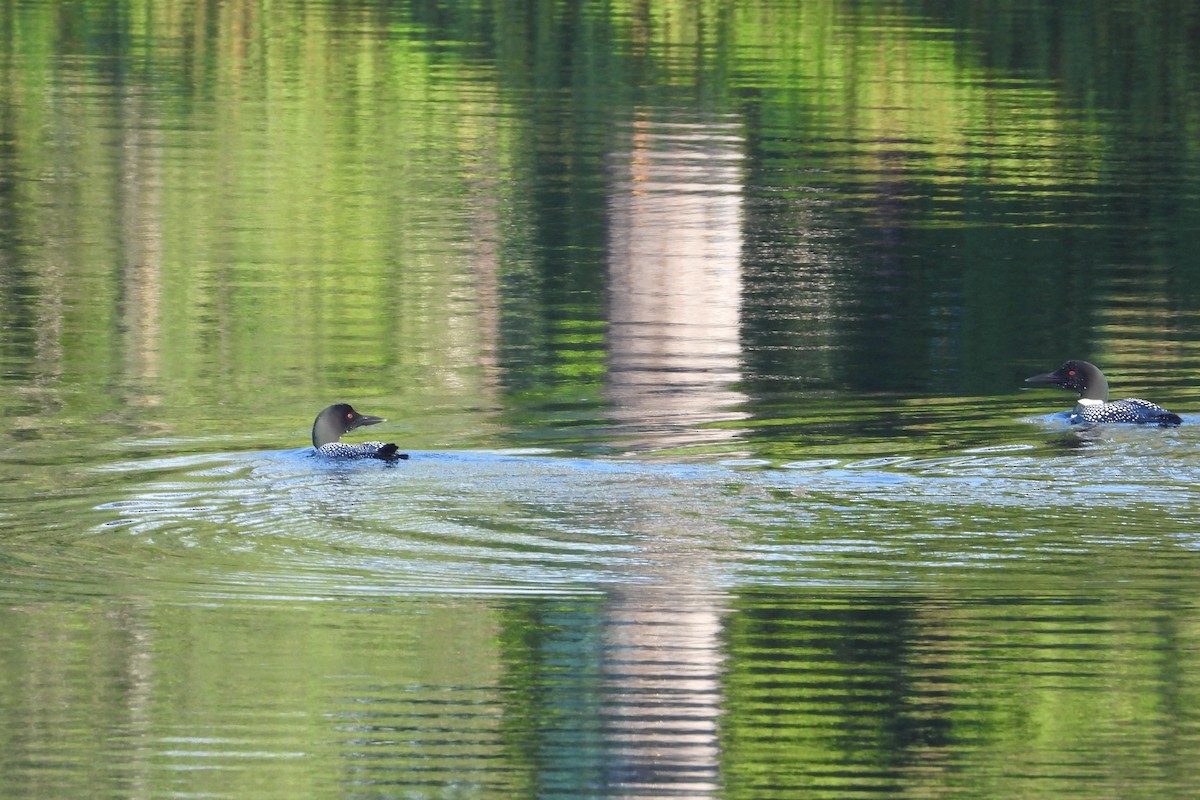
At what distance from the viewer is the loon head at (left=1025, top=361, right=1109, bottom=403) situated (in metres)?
17.2

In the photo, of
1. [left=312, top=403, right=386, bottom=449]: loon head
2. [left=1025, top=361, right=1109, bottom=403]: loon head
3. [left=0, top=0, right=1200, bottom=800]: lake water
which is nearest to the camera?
[left=0, top=0, right=1200, bottom=800]: lake water

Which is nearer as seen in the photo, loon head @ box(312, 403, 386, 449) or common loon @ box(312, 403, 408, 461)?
common loon @ box(312, 403, 408, 461)

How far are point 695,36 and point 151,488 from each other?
39550 mm

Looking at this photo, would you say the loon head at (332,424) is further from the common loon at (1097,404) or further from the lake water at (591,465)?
the common loon at (1097,404)

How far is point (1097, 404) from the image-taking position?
16750mm

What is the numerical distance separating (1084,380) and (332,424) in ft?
16.3

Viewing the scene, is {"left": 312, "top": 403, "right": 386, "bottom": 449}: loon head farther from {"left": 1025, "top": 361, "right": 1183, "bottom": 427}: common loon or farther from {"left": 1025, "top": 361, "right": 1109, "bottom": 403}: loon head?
{"left": 1025, "top": 361, "right": 1109, "bottom": 403}: loon head

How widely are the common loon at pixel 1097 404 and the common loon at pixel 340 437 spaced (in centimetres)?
439

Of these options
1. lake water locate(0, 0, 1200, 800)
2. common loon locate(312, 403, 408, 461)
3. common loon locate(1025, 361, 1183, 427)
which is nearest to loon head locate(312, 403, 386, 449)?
common loon locate(312, 403, 408, 461)

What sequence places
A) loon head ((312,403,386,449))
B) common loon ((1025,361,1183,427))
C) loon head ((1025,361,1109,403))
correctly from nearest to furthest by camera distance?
loon head ((312,403,386,449)) → common loon ((1025,361,1183,427)) → loon head ((1025,361,1109,403))

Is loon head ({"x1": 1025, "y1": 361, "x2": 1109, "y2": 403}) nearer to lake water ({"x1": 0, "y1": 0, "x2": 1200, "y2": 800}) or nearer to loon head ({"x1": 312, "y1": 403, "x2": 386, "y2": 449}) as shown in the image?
lake water ({"x1": 0, "y1": 0, "x2": 1200, "y2": 800})

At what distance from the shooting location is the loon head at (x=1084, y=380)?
17.2 meters

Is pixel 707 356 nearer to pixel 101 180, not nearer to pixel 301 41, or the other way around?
pixel 101 180

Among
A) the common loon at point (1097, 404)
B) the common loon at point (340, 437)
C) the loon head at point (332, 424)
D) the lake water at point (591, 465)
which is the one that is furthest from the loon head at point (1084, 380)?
the loon head at point (332, 424)
